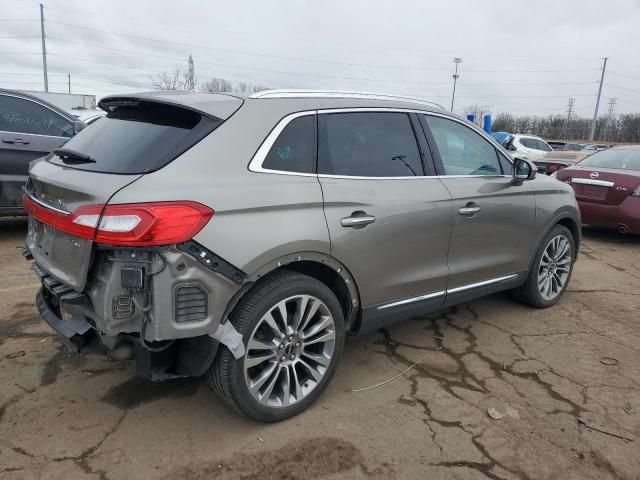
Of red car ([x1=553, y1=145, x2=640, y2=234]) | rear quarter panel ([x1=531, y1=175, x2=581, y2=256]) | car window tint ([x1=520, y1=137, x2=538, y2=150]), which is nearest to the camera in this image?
rear quarter panel ([x1=531, y1=175, x2=581, y2=256])

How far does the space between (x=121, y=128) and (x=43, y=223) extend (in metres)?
0.67

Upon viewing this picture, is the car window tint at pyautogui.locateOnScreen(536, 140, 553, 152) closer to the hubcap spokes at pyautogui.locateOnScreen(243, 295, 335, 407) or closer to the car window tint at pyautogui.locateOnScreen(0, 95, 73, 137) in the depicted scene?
the car window tint at pyautogui.locateOnScreen(0, 95, 73, 137)

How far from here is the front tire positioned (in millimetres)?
2547

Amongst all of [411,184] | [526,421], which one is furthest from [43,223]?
[526,421]

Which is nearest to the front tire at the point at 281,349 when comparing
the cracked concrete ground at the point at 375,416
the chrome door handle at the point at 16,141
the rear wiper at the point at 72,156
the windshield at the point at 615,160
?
the cracked concrete ground at the point at 375,416

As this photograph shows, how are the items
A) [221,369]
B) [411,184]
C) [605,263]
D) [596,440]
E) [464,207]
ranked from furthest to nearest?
[605,263]
[464,207]
[411,184]
[596,440]
[221,369]

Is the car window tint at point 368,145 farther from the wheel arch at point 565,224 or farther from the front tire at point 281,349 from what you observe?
the wheel arch at point 565,224

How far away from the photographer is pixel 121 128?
2809 millimetres

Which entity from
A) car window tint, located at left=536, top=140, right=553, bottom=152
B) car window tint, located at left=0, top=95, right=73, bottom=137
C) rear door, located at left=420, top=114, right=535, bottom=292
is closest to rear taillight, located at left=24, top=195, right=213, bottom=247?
rear door, located at left=420, top=114, right=535, bottom=292

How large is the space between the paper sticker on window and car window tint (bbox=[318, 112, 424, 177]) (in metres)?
0.21

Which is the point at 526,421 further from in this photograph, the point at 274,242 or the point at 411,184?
Result: the point at 274,242

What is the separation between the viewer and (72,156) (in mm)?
2812

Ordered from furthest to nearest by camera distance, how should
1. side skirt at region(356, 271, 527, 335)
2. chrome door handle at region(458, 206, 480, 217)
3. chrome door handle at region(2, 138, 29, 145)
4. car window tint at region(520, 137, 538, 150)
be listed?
1. car window tint at region(520, 137, 538, 150)
2. chrome door handle at region(2, 138, 29, 145)
3. chrome door handle at region(458, 206, 480, 217)
4. side skirt at region(356, 271, 527, 335)

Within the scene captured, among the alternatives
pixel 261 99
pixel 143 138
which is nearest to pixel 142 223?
pixel 143 138
